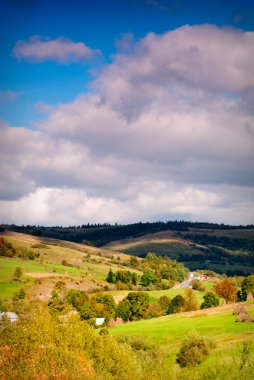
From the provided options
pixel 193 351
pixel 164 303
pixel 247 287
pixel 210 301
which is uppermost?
pixel 247 287

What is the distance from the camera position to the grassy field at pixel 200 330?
7312 cm

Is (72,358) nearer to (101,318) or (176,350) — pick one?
(176,350)

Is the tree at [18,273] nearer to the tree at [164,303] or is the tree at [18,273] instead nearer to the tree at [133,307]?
the tree at [133,307]

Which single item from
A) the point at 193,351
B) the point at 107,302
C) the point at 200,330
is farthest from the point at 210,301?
the point at 193,351

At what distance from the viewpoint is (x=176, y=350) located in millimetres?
77438

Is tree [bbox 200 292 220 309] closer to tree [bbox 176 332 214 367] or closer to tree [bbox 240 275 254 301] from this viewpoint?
tree [bbox 240 275 254 301]

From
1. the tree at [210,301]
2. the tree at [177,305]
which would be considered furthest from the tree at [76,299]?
the tree at [210,301]

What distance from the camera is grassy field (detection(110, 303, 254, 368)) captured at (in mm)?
73125

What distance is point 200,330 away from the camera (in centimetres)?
8800

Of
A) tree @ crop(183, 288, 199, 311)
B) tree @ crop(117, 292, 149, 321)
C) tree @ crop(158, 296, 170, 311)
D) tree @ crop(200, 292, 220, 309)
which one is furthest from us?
tree @ crop(158, 296, 170, 311)

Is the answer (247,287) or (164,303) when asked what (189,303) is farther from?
(247,287)

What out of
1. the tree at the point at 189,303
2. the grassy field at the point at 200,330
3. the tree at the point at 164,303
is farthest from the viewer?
the tree at the point at 164,303

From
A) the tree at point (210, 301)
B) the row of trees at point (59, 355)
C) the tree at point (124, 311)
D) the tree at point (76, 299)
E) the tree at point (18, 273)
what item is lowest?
the tree at point (124, 311)

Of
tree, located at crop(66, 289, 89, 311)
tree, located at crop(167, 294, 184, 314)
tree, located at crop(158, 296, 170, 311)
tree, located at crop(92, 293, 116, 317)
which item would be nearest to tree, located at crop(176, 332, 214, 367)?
tree, located at crop(167, 294, 184, 314)
